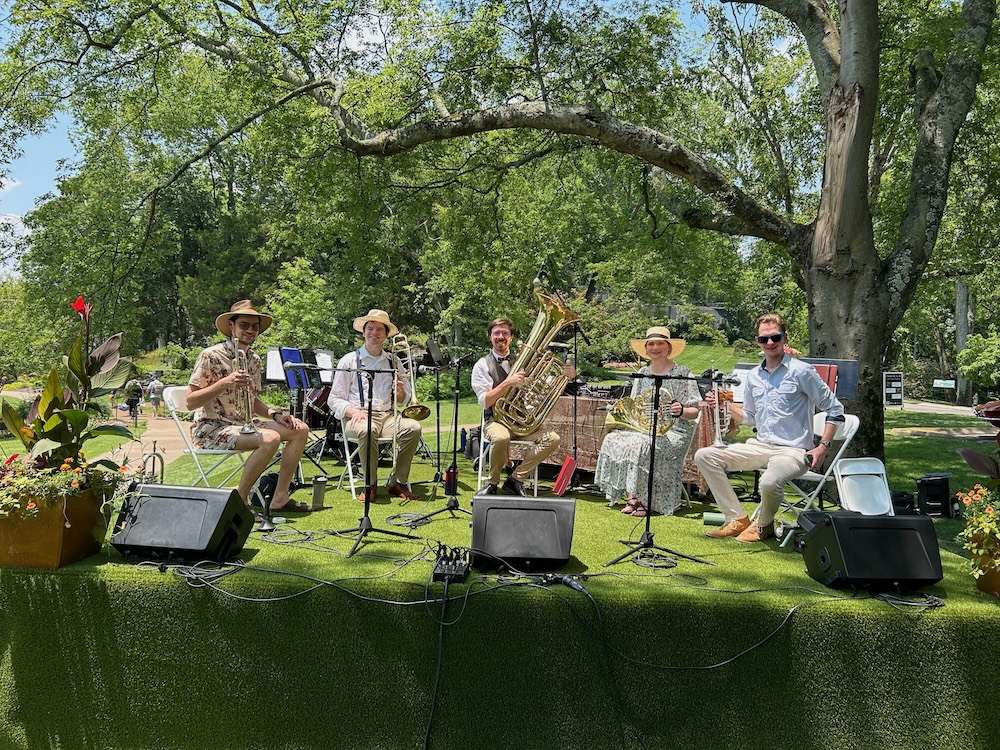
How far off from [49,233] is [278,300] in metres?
12.1

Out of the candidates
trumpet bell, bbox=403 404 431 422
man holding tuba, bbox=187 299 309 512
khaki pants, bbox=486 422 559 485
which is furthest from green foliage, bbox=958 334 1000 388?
man holding tuba, bbox=187 299 309 512

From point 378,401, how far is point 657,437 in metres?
2.30

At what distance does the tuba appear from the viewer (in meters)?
5.04

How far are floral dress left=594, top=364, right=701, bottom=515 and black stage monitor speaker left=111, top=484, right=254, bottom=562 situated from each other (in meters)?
3.10

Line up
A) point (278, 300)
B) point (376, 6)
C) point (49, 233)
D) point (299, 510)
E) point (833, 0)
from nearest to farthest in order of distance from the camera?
1. point (299, 510)
2. point (376, 6)
3. point (49, 233)
4. point (833, 0)
5. point (278, 300)

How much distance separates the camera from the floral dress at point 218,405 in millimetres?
4641

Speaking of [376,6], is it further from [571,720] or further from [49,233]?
[571,720]

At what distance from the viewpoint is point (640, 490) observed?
550cm

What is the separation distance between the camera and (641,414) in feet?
18.1

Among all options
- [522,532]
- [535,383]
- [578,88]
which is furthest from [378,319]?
[578,88]

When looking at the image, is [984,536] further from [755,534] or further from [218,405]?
[218,405]

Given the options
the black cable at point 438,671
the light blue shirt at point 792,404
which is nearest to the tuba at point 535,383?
the light blue shirt at point 792,404

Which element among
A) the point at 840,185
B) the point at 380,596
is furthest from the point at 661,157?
the point at 380,596

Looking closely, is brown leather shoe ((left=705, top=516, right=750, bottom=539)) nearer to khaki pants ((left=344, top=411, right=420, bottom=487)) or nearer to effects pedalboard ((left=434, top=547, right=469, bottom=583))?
effects pedalboard ((left=434, top=547, right=469, bottom=583))
